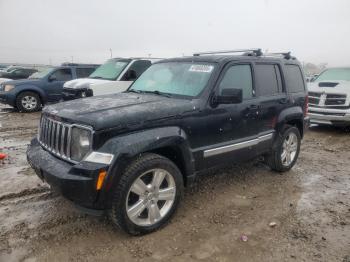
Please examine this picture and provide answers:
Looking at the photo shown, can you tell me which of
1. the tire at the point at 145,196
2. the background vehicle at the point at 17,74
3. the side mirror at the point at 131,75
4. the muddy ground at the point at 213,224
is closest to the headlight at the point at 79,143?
the tire at the point at 145,196

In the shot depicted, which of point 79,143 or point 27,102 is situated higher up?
point 79,143

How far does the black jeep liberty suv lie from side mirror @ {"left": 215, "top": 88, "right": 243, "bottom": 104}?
12mm

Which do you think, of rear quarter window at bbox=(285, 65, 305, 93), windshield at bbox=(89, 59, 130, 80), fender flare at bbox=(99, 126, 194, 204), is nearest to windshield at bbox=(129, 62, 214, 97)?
fender flare at bbox=(99, 126, 194, 204)

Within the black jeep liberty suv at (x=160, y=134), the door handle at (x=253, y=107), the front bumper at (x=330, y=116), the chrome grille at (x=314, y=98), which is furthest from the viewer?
the chrome grille at (x=314, y=98)

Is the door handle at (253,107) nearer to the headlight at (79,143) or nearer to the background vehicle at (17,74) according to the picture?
the headlight at (79,143)

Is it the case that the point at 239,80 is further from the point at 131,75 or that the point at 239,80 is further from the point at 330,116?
the point at 131,75

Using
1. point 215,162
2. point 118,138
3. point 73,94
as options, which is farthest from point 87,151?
point 73,94

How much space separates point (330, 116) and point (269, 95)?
475cm

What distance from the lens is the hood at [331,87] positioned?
8805 millimetres

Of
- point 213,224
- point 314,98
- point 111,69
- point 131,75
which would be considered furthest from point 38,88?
point 213,224

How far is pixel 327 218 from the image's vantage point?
12.9 ft

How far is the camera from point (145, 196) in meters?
3.40

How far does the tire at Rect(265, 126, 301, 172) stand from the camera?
5.24 meters

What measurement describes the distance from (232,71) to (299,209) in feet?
6.55
